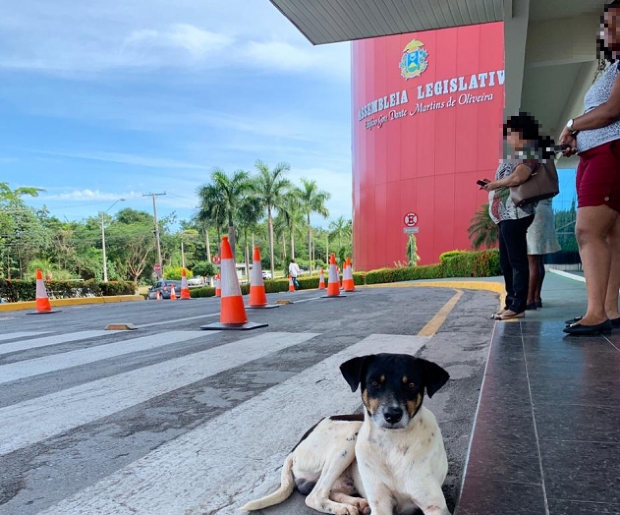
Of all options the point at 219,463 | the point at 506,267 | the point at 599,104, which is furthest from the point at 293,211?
the point at 219,463

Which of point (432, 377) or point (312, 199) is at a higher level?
point (312, 199)

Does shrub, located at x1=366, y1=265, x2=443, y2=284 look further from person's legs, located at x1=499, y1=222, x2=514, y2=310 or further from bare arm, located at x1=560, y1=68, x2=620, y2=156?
bare arm, located at x1=560, y1=68, x2=620, y2=156

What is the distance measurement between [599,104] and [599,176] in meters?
0.52

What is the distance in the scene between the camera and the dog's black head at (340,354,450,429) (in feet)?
5.12

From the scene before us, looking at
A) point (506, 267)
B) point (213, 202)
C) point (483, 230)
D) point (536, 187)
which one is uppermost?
point (213, 202)

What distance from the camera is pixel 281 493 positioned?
175cm

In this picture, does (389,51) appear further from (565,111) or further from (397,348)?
(397,348)

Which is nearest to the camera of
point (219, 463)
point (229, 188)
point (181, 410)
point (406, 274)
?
point (219, 463)

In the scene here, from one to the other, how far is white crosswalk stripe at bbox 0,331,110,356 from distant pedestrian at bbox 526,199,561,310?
17.2 ft

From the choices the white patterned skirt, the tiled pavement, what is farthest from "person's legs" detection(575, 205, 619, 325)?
the white patterned skirt

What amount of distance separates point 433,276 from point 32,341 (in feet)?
65.1

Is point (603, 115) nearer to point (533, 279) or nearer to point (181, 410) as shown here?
point (533, 279)

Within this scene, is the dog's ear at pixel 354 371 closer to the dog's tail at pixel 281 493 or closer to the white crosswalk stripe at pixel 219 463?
the dog's tail at pixel 281 493

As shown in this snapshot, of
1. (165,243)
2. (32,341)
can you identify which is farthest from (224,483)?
(165,243)
